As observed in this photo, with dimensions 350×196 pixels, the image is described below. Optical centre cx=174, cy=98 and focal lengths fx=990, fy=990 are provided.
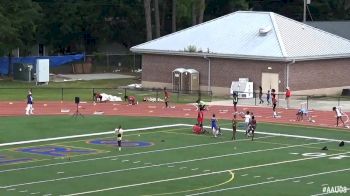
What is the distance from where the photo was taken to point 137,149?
4503 cm

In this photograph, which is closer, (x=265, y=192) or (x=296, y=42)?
(x=265, y=192)

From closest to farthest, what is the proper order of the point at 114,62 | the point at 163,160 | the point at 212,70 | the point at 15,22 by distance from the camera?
the point at 163,160 < the point at 212,70 < the point at 15,22 < the point at 114,62

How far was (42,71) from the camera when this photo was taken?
83875 millimetres

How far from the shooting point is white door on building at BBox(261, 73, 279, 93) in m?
70.6

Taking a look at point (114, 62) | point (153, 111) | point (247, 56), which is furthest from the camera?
point (114, 62)

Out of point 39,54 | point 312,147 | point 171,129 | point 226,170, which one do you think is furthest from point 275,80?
point 39,54

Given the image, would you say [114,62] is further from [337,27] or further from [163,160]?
[163,160]

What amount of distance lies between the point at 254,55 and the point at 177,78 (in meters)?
7.19

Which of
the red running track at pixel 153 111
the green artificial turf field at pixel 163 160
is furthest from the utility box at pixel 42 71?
the green artificial turf field at pixel 163 160

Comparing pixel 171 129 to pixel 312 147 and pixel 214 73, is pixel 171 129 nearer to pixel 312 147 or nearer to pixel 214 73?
pixel 312 147

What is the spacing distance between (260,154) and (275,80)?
27530 millimetres

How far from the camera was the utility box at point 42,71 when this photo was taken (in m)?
83.4

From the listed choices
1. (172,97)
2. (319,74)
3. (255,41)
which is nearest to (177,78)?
(172,97)

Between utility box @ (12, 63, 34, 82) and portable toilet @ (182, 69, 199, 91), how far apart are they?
53.7 feet
